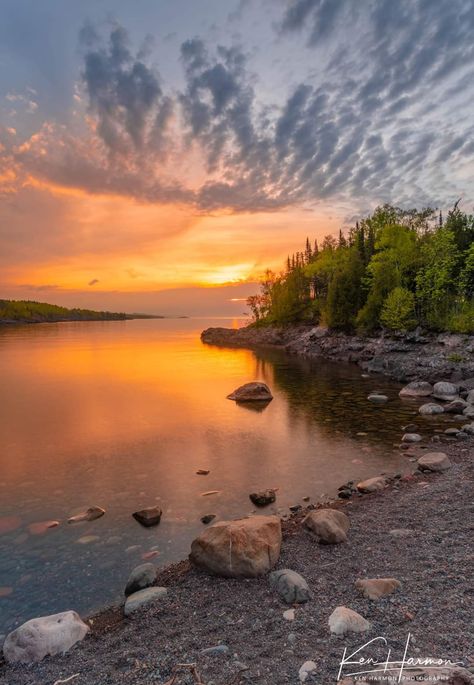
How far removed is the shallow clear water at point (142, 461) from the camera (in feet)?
33.6

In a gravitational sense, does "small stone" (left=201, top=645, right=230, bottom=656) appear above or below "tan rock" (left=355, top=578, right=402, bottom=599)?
below

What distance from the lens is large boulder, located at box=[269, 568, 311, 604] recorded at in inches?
297

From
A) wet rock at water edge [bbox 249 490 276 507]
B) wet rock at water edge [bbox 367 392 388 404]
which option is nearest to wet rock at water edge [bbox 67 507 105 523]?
wet rock at water edge [bbox 249 490 276 507]

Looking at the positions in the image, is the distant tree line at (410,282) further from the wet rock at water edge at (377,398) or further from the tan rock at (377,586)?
the tan rock at (377,586)

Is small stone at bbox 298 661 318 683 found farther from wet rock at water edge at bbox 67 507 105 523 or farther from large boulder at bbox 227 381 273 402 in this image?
large boulder at bbox 227 381 273 402

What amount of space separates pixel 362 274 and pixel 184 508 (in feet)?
227

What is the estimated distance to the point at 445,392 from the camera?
30750 mm

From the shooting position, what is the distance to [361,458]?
60.3 feet

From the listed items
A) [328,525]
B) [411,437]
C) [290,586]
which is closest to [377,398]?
[411,437]

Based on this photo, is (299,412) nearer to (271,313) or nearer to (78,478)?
(78,478)

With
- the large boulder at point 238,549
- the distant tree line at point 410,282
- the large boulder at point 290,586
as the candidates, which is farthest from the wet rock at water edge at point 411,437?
the distant tree line at point 410,282

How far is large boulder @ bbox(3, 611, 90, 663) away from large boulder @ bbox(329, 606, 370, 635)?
4889 millimetres

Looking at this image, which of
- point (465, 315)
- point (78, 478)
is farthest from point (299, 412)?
point (465, 315)

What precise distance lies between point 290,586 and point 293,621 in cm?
95
